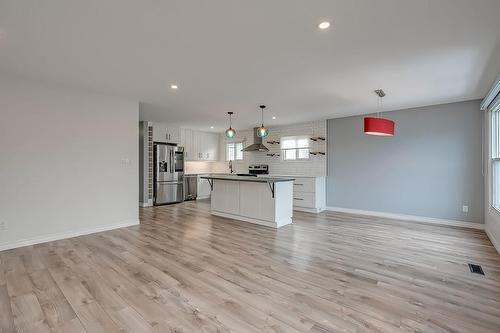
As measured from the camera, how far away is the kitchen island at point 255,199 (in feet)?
15.7

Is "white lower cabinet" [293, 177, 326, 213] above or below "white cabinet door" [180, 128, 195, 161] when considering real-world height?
below

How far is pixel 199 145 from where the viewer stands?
8.93 meters

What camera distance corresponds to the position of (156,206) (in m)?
7.06

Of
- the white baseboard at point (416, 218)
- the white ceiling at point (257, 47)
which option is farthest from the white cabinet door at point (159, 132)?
the white baseboard at point (416, 218)

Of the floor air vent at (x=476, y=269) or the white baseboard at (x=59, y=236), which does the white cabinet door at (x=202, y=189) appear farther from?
the floor air vent at (x=476, y=269)

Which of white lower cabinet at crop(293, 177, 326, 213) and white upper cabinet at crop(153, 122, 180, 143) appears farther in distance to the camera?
white upper cabinet at crop(153, 122, 180, 143)

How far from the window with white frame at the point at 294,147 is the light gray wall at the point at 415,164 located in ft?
2.80

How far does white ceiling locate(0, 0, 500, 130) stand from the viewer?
2.05 metres

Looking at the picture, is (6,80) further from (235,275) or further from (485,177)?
(485,177)

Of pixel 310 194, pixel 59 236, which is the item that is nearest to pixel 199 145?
pixel 310 194

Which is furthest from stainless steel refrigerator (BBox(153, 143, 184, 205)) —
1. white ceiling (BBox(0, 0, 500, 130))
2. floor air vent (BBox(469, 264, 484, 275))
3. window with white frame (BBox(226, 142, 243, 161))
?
floor air vent (BBox(469, 264, 484, 275))

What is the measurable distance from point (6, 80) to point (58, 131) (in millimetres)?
894

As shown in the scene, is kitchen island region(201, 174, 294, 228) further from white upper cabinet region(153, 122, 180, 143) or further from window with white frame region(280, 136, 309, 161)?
white upper cabinet region(153, 122, 180, 143)

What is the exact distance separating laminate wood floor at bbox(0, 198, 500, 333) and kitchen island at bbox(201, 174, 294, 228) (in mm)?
710
